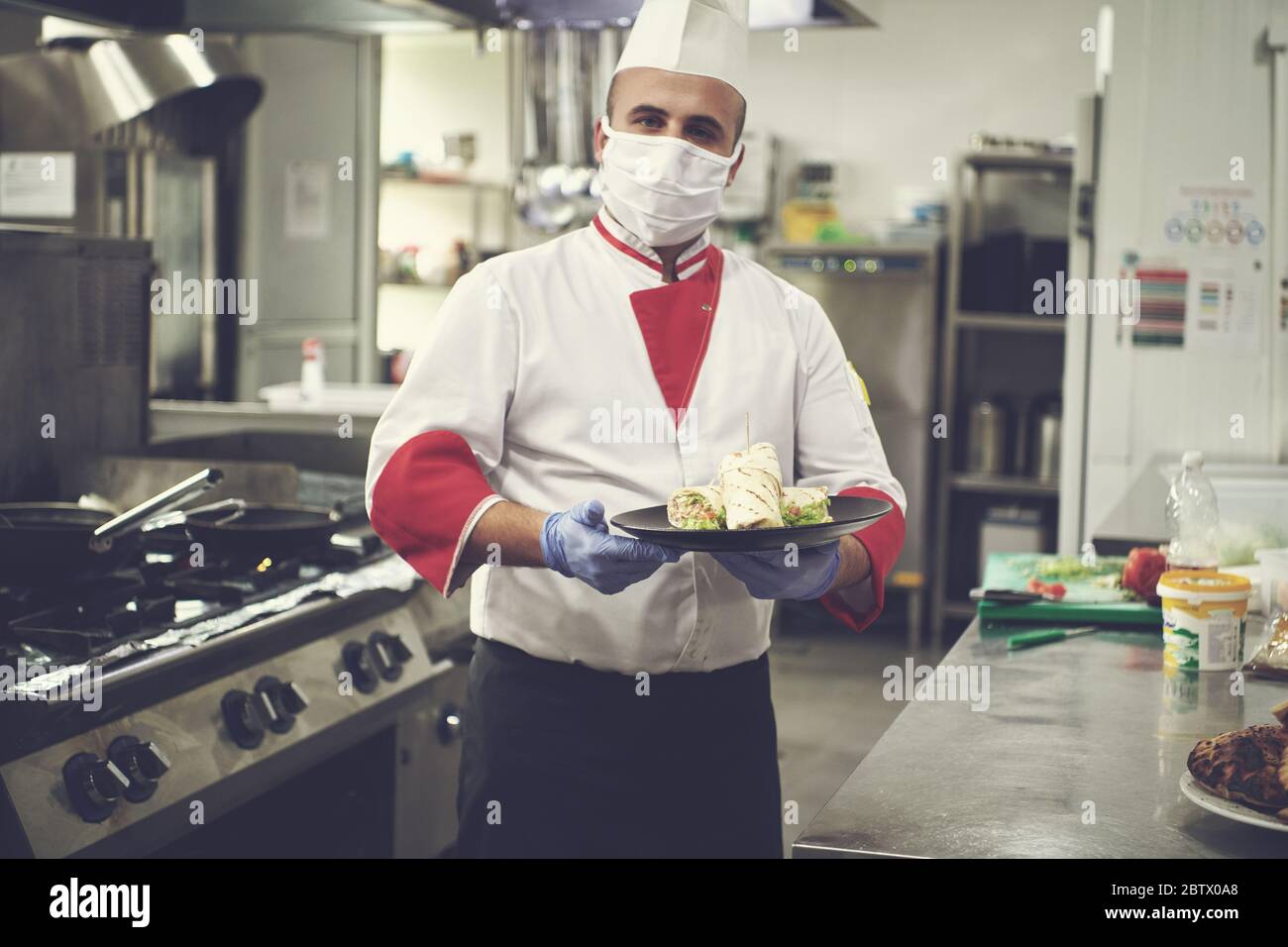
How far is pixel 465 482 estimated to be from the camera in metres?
1.58

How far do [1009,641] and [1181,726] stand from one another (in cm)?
44

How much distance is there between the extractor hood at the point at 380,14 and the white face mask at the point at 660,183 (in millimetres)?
527

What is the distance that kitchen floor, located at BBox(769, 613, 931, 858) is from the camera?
4.22 meters

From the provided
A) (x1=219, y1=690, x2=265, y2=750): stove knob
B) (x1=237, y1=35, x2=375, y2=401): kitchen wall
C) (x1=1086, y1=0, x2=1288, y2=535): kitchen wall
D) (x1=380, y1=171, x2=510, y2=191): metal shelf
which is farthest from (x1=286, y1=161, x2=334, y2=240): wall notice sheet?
(x1=219, y1=690, x2=265, y2=750): stove knob

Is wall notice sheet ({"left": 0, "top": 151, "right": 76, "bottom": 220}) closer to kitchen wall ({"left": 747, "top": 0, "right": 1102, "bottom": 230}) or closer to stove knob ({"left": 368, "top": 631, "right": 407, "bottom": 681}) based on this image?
stove knob ({"left": 368, "top": 631, "right": 407, "bottom": 681})

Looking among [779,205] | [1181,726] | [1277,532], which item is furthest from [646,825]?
[779,205]

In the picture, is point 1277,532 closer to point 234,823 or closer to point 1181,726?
point 1181,726

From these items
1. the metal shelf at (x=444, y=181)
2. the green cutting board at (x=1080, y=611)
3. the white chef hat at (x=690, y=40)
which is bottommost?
the green cutting board at (x=1080, y=611)

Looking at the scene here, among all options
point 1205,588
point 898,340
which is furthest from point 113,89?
point 898,340

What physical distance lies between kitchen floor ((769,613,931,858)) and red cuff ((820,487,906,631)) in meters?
1.81

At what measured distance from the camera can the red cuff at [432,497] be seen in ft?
5.12

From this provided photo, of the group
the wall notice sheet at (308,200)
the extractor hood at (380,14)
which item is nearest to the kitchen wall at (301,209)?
the wall notice sheet at (308,200)

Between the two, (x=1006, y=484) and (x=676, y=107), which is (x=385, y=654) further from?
(x=1006, y=484)

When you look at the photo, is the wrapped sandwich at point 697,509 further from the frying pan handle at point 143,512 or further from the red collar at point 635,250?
the frying pan handle at point 143,512
